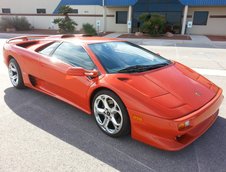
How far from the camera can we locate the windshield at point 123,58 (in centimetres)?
301

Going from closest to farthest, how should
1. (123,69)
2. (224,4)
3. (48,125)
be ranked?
(123,69) → (48,125) → (224,4)

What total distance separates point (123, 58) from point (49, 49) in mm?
1519

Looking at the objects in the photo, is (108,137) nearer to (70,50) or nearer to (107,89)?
(107,89)

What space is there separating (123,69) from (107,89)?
0.42 meters

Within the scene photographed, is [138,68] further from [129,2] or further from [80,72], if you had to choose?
Result: [129,2]

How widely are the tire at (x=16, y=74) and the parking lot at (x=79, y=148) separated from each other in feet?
3.03

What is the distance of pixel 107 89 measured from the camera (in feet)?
Answer: 9.10

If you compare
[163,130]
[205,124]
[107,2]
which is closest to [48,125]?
[163,130]

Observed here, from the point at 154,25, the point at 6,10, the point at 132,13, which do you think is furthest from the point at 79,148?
the point at 6,10

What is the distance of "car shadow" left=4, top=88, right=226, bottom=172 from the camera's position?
2.37 m

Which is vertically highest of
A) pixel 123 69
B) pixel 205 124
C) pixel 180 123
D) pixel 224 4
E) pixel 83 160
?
pixel 224 4

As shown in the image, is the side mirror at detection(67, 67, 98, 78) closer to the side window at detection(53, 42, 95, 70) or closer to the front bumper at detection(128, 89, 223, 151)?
the side window at detection(53, 42, 95, 70)

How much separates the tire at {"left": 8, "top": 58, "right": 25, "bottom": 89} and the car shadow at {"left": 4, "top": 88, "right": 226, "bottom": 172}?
806 millimetres

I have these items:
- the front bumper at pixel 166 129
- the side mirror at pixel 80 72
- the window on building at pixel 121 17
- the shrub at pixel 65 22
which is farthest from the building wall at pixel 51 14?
the front bumper at pixel 166 129
